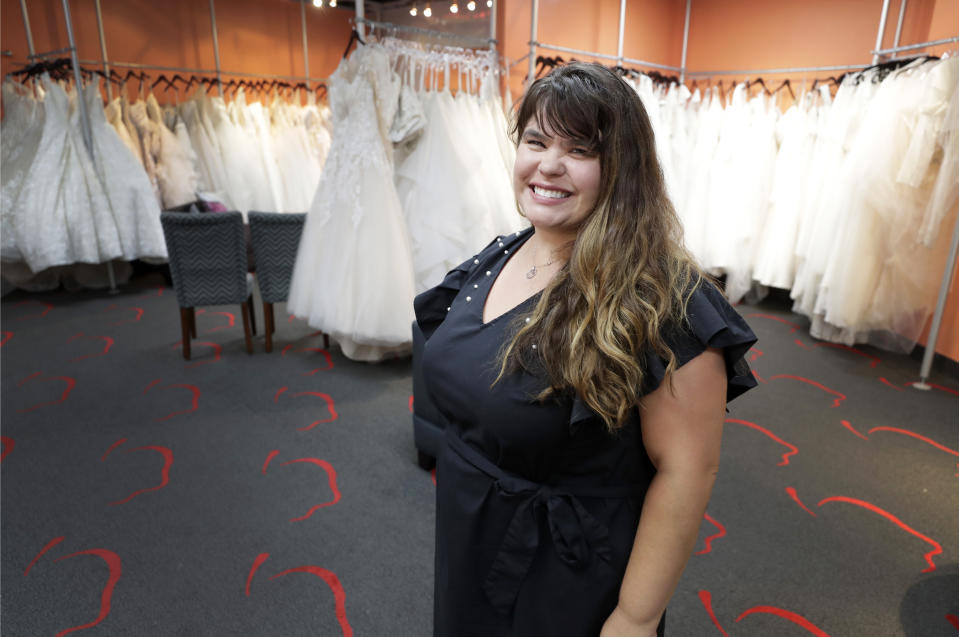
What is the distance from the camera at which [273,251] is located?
142 inches

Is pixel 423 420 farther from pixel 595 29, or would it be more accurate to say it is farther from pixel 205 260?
→ pixel 595 29

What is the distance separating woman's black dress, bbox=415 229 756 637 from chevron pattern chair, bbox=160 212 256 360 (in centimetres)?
286

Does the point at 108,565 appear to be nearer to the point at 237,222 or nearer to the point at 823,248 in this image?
the point at 237,222

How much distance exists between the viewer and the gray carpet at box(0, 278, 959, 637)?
1.72 m

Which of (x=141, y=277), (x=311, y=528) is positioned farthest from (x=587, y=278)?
(x=141, y=277)

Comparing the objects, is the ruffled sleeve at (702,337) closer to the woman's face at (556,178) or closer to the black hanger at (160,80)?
the woman's face at (556,178)

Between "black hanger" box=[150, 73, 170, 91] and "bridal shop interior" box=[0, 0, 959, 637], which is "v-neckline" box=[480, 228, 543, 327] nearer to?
"bridal shop interior" box=[0, 0, 959, 637]

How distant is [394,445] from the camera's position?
8.58 feet

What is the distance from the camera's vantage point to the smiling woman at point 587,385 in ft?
2.56

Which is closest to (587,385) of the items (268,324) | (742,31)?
(268,324)

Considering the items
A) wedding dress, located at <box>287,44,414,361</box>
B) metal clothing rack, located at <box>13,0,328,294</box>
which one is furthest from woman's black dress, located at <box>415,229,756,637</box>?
metal clothing rack, located at <box>13,0,328,294</box>

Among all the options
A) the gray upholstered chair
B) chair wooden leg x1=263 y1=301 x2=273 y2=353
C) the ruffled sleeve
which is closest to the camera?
the ruffled sleeve

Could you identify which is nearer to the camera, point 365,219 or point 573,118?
point 573,118

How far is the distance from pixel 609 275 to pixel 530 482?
0.36m
